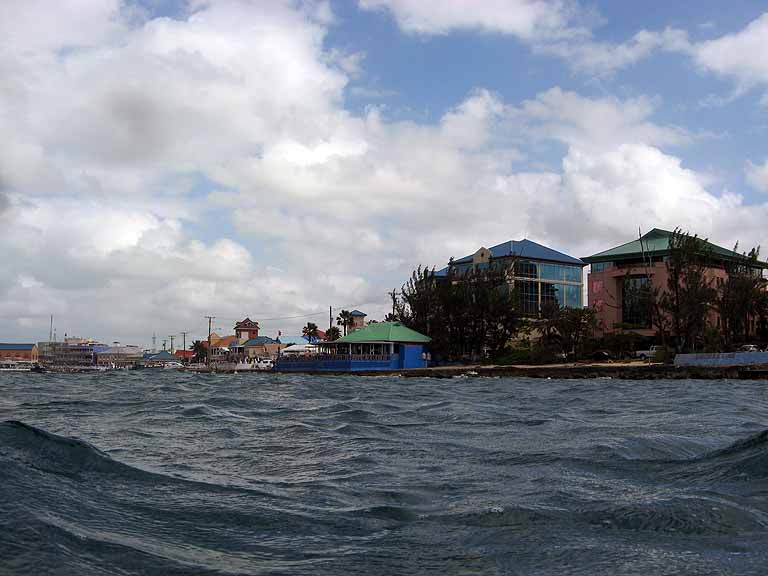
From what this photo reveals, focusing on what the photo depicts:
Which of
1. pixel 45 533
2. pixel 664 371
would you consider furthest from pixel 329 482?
pixel 664 371

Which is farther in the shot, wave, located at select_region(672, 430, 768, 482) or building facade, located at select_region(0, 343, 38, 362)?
building facade, located at select_region(0, 343, 38, 362)

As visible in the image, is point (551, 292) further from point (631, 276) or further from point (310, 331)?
point (310, 331)

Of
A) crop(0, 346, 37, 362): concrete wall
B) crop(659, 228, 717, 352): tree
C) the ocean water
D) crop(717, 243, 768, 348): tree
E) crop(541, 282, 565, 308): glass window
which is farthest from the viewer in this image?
crop(0, 346, 37, 362): concrete wall

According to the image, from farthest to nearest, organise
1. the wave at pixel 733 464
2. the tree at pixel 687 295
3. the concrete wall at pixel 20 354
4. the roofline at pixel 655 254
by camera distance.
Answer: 1. the concrete wall at pixel 20 354
2. the roofline at pixel 655 254
3. the tree at pixel 687 295
4. the wave at pixel 733 464

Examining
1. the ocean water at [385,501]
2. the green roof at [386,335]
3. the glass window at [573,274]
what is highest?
the glass window at [573,274]

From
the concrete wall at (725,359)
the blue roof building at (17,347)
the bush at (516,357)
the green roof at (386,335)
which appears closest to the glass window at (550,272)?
the bush at (516,357)

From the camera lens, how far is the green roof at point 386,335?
204 ft

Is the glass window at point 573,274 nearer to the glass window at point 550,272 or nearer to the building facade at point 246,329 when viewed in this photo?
the glass window at point 550,272

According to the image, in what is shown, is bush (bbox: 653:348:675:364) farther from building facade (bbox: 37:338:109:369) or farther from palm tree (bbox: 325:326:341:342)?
building facade (bbox: 37:338:109:369)

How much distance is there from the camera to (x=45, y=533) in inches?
156

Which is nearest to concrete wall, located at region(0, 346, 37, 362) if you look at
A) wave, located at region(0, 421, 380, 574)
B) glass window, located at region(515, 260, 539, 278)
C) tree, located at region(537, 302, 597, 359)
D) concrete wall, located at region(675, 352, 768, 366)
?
glass window, located at region(515, 260, 539, 278)

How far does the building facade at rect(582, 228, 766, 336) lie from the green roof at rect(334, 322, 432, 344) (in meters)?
15.5

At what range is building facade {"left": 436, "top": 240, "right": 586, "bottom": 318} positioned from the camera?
71562mm

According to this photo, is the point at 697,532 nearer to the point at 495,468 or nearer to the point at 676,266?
the point at 495,468
